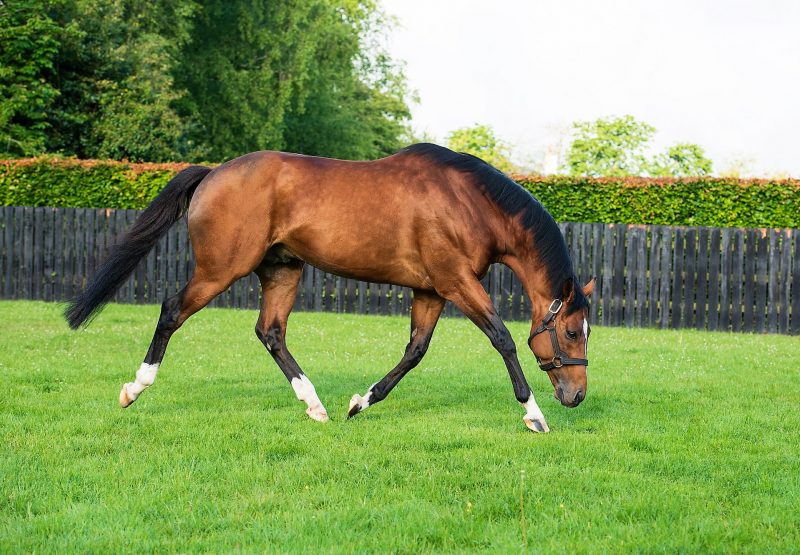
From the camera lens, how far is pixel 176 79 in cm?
3459

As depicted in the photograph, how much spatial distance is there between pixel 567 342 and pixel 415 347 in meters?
1.23

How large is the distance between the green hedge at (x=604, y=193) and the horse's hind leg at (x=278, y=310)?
9.86 metres

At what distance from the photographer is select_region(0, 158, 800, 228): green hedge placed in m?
16.3

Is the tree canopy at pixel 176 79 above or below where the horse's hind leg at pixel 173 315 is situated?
above

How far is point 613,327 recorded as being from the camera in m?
16.2

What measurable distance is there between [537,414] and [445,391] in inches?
79.1

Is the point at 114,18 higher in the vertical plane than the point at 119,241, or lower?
higher

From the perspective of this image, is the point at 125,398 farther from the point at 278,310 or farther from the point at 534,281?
the point at 534,281

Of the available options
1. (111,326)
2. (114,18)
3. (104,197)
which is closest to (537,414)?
(111,326)

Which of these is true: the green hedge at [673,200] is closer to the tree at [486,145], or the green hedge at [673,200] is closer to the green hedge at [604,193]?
the green hedge at [604,193]

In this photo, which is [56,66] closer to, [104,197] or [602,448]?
[104,197]

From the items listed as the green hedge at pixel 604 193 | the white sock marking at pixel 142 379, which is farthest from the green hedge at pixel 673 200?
the white sock marking at pixel 142 379

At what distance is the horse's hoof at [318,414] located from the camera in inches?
267

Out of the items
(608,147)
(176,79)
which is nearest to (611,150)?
(608,147)
